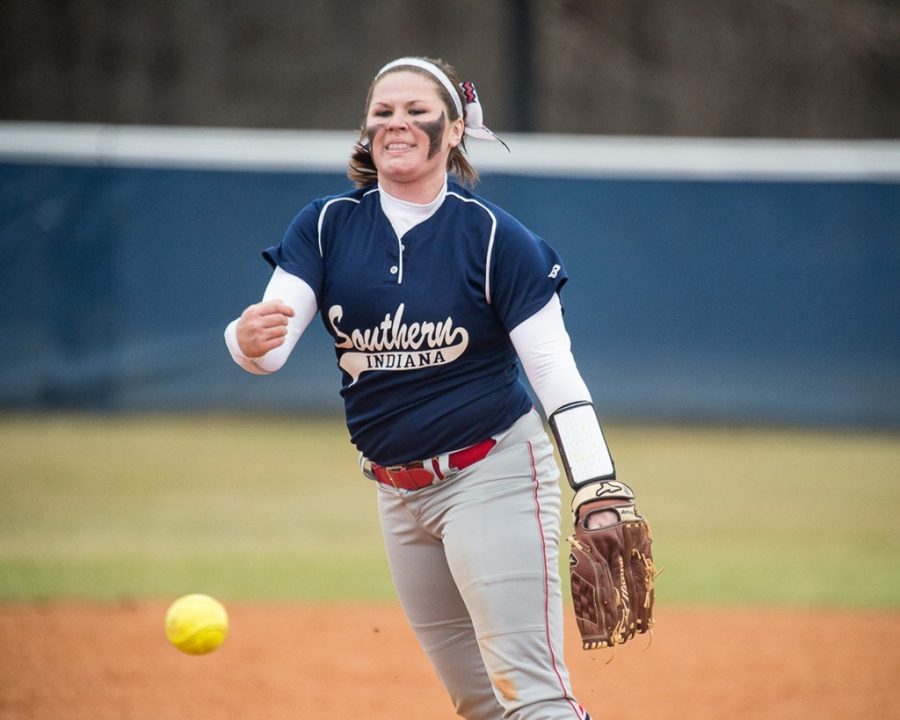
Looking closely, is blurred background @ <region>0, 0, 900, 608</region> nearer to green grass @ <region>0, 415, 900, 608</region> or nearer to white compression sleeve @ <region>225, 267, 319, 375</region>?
green grass @ <region>0, 415, 900, 608</region>

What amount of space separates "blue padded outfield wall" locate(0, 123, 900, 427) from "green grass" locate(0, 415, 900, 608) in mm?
395

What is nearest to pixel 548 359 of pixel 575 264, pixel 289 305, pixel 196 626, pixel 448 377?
pixel 448 377

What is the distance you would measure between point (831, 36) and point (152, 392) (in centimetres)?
1372

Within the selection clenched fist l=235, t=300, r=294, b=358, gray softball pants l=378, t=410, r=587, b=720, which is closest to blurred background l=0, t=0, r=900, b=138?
gray softball pants l=378, t=410, r=587, b=720

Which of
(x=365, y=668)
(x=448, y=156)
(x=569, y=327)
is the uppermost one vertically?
(x=569, y=327)

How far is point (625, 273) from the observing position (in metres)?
12.6

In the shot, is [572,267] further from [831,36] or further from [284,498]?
[831,36]

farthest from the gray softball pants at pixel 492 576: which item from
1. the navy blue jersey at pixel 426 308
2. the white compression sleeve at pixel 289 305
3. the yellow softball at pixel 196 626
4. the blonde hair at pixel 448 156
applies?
the yellow softball at pixel 196 626

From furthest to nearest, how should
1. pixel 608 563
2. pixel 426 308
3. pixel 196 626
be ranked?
pixel 196 626 → pixel 426 308 → pixel 608 563

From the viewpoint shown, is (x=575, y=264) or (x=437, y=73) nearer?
(x=437, y=73)

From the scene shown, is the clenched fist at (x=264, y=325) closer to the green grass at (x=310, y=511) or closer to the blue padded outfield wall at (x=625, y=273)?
the green grass at (x=310, y=511)

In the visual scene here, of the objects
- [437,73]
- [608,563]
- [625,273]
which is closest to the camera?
[608,563]

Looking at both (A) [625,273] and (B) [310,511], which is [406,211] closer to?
(B) [310,511]

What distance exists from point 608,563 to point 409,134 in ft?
3.73
